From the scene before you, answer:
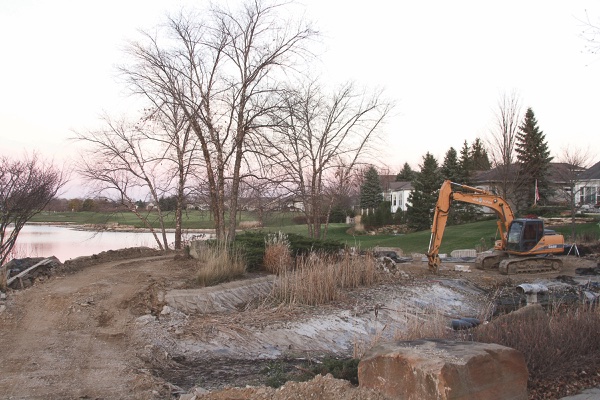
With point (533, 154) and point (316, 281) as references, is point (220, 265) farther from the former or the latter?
point (533, 154)

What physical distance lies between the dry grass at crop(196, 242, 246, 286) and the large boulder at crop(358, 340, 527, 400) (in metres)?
6.60

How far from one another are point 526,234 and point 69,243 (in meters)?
21.0

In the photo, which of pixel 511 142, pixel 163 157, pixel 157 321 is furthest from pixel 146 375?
pixel 511 142

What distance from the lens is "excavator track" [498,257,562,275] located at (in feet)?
65.2

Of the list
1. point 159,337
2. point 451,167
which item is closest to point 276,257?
point 159,337

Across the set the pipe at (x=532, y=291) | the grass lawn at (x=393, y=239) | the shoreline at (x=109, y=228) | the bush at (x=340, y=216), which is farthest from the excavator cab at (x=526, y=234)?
the bush at (x=340, y=216)

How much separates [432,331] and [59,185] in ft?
39.6

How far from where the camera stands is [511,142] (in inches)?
1198

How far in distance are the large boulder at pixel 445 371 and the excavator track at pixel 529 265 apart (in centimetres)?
1612

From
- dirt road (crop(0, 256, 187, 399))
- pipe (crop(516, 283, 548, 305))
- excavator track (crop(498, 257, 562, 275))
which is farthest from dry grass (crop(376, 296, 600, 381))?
excavator track (crop(498, 257, 562, 275))

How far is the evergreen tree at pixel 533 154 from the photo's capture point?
40.6 meters

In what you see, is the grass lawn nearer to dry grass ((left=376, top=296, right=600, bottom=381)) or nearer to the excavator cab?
the excavator cab

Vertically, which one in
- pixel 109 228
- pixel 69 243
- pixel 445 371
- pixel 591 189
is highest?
pixel 591 189

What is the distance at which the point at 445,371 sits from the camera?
423 centimetres
